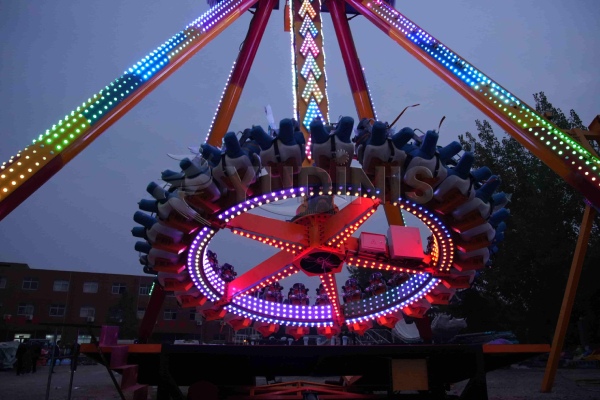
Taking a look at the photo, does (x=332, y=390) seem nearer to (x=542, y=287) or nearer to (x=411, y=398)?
(x=411, y=398)

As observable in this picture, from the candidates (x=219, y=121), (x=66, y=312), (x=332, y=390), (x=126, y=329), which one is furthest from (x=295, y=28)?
(x=66, y=312)

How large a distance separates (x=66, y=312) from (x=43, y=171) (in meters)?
50.4

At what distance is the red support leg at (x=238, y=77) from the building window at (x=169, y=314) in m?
44.2

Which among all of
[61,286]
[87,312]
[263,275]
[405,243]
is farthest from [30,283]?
[405,243]

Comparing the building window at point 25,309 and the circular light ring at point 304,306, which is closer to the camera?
the circular light ring at point 304,306

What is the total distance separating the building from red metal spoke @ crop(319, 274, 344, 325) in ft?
128

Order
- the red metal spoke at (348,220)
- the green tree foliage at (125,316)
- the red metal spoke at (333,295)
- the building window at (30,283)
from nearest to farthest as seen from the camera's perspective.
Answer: the red metal spoke at (348,220) < the red metal spoke at (333,295) < the green tree foliage at (125,316) < the building window at (30,283)

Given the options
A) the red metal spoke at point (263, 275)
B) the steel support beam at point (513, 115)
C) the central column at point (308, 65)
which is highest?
the central column at point (308, 65)

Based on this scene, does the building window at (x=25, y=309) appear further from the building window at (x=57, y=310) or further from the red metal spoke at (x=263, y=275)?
the red metal spoke at (x=263, y=275)

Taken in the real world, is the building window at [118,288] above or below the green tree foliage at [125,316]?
above

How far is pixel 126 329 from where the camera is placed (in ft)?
151

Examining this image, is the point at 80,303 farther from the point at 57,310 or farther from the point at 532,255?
the point at 532,255

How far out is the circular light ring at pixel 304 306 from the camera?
7323 millimetres

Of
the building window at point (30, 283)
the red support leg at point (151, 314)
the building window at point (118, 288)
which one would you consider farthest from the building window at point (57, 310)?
the red support leg at point (151, 314)
